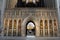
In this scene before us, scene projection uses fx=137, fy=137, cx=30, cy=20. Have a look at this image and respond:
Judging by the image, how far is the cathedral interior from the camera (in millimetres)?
10047

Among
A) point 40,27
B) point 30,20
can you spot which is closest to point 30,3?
point 30,20

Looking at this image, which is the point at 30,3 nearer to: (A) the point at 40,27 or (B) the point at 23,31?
(A) the point at 40,27

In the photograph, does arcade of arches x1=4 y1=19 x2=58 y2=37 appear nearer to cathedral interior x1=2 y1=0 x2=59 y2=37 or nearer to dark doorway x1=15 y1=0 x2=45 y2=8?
cathedral interior x1=2 y1=0 x2=59 y2=37

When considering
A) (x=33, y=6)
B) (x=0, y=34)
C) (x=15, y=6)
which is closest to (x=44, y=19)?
(x=33, y=6)

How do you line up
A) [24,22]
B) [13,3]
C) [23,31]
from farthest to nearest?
[13,3] → [24,22] → [23,31]

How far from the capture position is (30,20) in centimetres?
1042

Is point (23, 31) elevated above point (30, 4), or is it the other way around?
point (30, 4)

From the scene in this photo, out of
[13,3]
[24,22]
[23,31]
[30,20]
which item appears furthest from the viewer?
[13,3]

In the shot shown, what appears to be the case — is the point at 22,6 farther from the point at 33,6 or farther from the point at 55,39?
the point at 55,39

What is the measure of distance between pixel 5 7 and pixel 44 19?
10.5 ft

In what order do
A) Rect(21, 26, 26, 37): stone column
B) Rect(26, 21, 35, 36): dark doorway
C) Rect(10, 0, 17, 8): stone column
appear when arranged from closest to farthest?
1. Rect(21, 26, 26, 37): stone column
2. Rect(26, 21, 35, 36): dark doorway
3. Rect(10, 0, 17, 8): stone column

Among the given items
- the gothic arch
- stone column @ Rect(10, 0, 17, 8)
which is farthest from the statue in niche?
the gothic arch

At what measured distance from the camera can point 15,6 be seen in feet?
36.6

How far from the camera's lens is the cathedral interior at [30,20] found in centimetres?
1005
